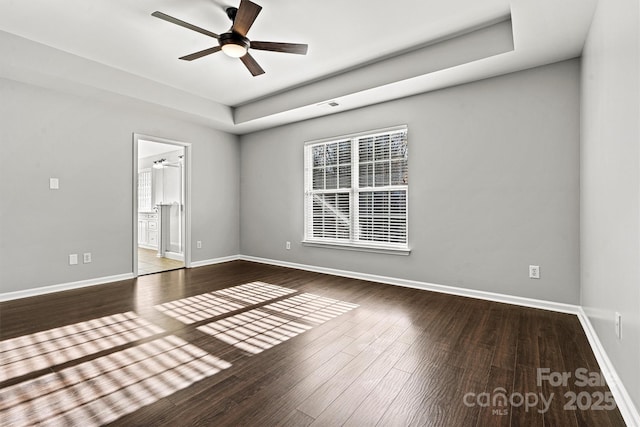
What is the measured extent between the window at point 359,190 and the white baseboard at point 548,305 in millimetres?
455

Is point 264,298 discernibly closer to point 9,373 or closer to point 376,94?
point 9,373

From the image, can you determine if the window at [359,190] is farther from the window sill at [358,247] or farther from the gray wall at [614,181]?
the gray wall at [614,181]

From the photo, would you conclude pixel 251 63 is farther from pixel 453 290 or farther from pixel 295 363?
pixel 453 290

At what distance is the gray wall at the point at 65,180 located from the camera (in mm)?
3518

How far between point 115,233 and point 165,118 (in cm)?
195

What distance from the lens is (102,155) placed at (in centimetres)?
424

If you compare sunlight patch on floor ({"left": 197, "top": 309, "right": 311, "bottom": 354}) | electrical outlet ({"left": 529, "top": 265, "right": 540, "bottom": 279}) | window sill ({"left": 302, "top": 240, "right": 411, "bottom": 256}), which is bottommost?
sunlight patch on floor ({"left": 197, "top": 309, "right": 311, "bottom": 354})

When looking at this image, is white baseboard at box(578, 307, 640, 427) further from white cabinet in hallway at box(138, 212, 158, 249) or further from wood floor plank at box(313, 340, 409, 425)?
white cabinet in hallway at box(138, 212, 158, 249)

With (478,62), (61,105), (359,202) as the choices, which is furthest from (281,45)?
(61,105)

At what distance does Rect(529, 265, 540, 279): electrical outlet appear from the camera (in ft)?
10.5

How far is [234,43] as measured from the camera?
9.09ft

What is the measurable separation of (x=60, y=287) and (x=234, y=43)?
12.1 feet

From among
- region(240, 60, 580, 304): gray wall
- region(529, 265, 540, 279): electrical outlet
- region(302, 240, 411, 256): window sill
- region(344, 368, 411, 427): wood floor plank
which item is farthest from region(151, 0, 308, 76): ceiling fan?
region(529, 265, 540, 279): electrical outlet

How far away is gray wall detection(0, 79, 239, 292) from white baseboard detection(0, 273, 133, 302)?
0.16ft
